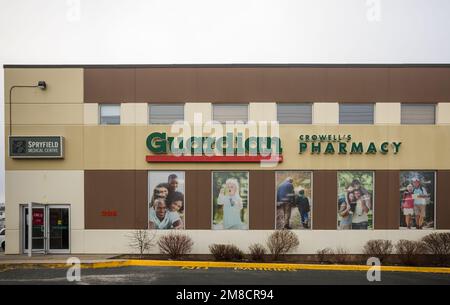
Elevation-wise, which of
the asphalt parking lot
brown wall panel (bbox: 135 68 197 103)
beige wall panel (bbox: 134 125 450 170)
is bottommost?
the asphalt parking lot

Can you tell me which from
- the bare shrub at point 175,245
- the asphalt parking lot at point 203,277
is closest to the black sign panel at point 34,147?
the asphalt parking lot at point 203,277

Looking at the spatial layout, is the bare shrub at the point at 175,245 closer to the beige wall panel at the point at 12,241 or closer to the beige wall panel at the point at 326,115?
the beige wall panel at the point at 12,241

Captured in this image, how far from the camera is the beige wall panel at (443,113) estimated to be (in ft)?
54.1

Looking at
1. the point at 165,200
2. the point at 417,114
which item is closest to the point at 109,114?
the point at 165,200

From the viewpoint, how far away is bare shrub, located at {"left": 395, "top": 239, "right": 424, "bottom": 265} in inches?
589

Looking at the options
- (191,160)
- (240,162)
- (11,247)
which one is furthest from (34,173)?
(240,162)

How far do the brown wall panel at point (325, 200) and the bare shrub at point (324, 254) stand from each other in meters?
0.88

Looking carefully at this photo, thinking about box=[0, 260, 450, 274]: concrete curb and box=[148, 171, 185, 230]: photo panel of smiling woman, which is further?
box=[148, 171, 185, 230]: photo panel of smiling woman

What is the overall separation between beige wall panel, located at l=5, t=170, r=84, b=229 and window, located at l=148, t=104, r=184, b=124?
378cm

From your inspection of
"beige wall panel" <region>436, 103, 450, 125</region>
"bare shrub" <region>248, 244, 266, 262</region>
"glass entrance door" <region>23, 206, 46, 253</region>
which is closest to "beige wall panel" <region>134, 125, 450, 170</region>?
"beige wall panel" <region>436, 103, 450, 125</region>

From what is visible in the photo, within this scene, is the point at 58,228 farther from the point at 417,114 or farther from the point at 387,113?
the point at 417,114

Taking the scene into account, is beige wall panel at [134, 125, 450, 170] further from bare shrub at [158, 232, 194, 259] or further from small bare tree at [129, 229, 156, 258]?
small bare tree at [129, 229, 156, 258]

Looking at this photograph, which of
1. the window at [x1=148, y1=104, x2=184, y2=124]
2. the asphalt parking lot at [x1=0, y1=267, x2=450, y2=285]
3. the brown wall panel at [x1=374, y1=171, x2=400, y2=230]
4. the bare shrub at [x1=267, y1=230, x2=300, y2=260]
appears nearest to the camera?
the asphalt parking lot at [x1=0, y1=267, x2=450, y2=285]
